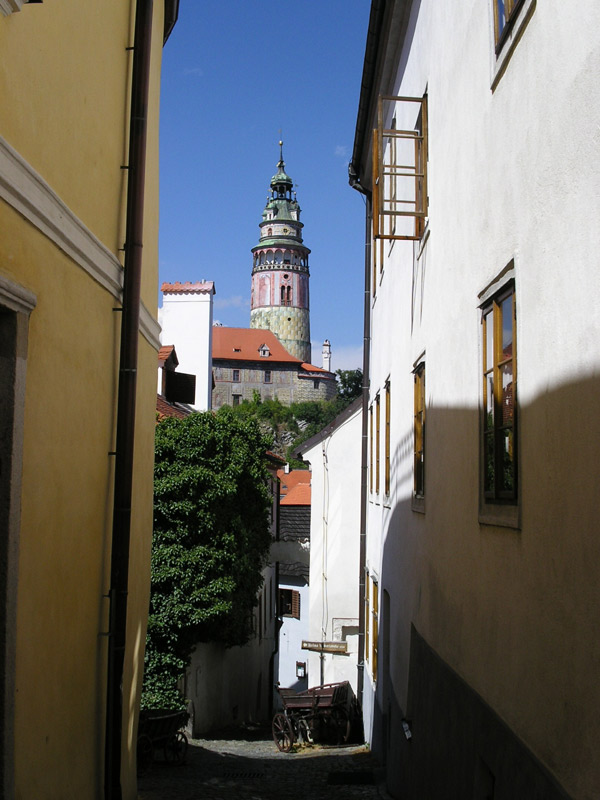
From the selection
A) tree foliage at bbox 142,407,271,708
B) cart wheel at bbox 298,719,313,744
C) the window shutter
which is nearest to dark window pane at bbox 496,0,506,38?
cart wheel at bbox 298,719,313,744

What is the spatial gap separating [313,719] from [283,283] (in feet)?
388

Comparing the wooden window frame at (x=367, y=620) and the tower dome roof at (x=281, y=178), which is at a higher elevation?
the tower dome roof at (x=281, y=178)

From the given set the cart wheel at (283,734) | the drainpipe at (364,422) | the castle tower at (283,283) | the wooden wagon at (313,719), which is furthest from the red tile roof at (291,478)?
the castle tower at (283,283)

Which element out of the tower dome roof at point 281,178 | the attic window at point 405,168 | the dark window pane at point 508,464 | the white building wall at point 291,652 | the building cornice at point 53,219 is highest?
the tower dome roof at point 281,178

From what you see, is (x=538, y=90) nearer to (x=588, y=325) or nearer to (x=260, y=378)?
(x=588, y=325)

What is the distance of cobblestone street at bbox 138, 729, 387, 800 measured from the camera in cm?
1095

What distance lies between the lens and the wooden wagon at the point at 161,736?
14211mm

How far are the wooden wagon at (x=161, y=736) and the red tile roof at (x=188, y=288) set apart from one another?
1332 centimetres

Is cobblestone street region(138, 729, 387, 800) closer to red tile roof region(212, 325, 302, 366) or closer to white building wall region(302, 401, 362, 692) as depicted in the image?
white building wall region(302, 401, 362, 692)

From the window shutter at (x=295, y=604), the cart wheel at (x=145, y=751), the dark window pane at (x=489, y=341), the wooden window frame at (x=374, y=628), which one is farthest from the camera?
the window shutter at (x=295, y=604)

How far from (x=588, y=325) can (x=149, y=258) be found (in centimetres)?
552

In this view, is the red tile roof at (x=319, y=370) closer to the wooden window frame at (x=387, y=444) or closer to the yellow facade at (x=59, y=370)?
the wooden window frame at (x=387, y=444)

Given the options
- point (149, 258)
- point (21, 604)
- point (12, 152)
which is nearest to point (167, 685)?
point (149, 258)

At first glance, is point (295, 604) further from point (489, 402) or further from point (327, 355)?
point (327, 355)
